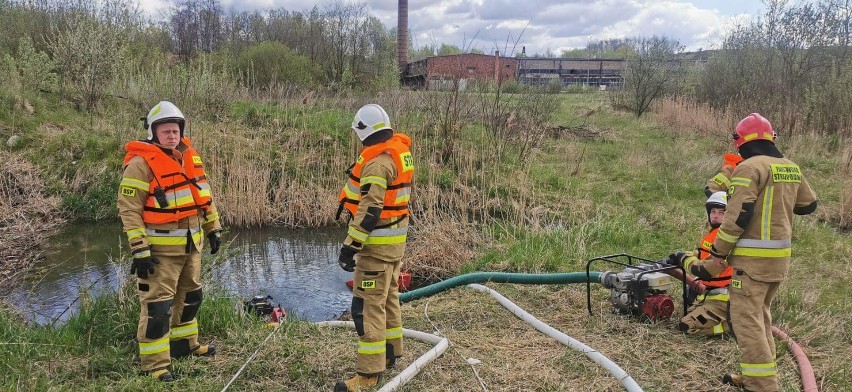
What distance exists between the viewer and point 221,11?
111 feet

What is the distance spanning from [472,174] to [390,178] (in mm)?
Answer: 6802

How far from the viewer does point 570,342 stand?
14.3 ft

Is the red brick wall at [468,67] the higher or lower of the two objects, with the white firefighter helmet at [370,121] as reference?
higher

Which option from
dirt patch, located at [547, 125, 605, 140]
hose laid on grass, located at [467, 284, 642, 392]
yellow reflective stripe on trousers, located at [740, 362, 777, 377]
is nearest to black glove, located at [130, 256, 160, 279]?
hose laid on grass, located at [467, 284, 642, 392]

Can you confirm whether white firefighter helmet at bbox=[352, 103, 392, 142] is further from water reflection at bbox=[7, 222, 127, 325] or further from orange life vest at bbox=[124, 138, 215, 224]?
water reflection at bbox=[7, 222, 127, 325]

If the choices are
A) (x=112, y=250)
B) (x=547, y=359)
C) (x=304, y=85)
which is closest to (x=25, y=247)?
(x=112, y=250)

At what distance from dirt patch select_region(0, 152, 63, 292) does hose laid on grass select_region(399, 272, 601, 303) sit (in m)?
4.76

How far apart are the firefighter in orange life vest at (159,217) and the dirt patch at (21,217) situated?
395cm

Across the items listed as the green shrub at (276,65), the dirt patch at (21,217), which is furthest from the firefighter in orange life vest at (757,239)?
the green shrub at (276,65)

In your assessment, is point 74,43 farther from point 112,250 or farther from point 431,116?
point 431,116

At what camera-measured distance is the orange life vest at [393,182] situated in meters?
3.56

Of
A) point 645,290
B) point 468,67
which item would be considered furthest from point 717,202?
point 468,67

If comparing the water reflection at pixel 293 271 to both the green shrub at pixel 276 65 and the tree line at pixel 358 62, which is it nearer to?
the tree line at pixel 358 62

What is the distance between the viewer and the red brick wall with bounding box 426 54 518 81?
11.1 m
